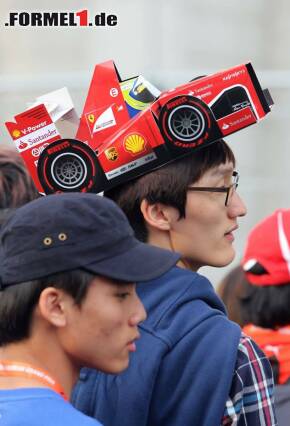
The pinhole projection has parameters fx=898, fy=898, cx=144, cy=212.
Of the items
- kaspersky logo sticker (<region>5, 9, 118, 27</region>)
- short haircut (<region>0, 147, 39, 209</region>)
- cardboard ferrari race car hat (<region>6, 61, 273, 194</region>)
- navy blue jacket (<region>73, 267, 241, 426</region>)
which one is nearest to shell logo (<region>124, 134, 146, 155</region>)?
cardboard ferrari race car hat (<region>6, 61, 273, 194</region>)

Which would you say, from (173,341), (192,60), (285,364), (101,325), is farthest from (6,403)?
(192,60)

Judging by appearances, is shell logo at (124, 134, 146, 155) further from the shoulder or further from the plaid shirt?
the shoulder

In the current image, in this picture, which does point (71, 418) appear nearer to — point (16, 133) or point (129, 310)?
point (129, 310)

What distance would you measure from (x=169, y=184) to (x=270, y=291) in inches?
Answer: 35.2

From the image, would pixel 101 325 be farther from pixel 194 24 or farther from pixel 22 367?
pixel 194 24

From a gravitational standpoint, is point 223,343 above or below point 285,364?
above

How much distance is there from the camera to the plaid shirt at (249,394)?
6.50ft

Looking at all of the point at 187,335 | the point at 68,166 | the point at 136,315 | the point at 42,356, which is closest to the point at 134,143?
the point at 68,166

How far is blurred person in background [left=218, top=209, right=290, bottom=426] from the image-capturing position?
2879mm

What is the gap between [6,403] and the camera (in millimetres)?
1491

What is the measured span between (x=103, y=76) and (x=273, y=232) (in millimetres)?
898

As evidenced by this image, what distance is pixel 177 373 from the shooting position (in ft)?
6.58

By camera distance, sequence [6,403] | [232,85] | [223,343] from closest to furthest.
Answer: [6,403]
[223,343]
[232,85]

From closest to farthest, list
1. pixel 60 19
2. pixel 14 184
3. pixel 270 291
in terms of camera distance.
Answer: pixel 14 184, pixel 270 291, pixel 60 19
